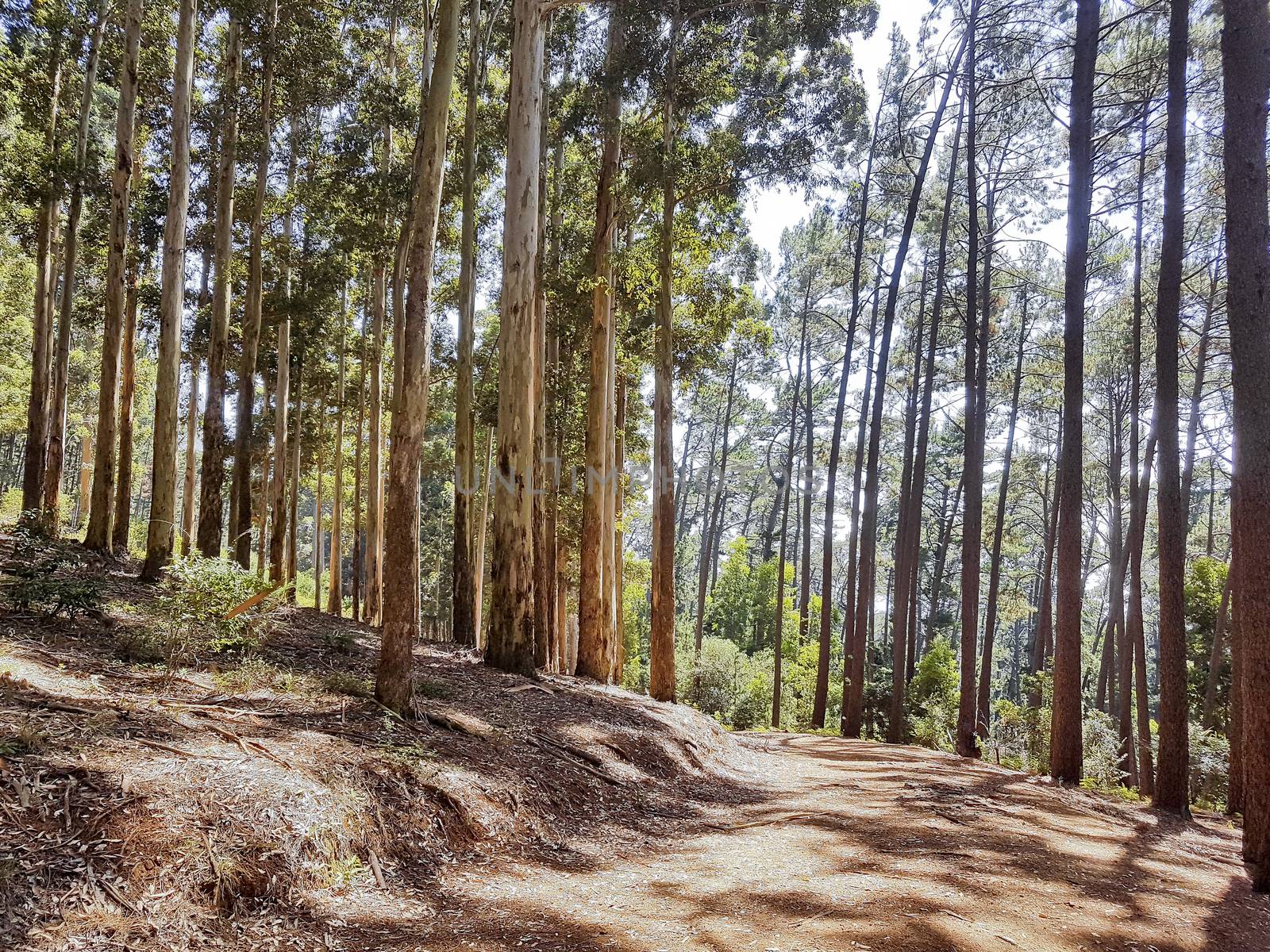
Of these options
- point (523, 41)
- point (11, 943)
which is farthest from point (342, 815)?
point (523, 41)

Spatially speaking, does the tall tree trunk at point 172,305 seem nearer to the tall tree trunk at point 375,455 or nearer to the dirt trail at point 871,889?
the tall tree trunk at point 375,455

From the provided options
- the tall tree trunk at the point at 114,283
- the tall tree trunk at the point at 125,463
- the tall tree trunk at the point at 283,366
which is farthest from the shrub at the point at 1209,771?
the tall tree trunk at the point at 125,463

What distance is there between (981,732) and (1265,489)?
18.2m

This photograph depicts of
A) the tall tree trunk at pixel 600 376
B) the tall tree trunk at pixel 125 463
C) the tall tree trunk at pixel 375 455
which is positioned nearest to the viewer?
the tall tree trunk at pixel 600 376

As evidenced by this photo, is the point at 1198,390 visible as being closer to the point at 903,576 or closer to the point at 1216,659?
the point at 903,576

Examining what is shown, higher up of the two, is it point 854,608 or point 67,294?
point 67,294

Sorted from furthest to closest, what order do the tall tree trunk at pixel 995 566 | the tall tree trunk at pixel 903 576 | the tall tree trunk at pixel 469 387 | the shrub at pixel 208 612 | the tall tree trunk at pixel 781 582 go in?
1. the tall tree trunk at pixel 781 582
2. the tall tree trunk at pixel 995 566
3. the tall tree trunk at pixel 903 576
4. the tall tree trunk at pixel 469 387
5. the shrub at pixel 208 612

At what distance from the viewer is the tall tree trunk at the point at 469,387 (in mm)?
12680

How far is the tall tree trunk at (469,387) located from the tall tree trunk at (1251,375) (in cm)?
1042

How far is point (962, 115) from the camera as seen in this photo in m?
14.5

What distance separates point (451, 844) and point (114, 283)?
36.6 ft

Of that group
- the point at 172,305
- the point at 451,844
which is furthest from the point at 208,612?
the point at 172,305

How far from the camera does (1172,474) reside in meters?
8.59

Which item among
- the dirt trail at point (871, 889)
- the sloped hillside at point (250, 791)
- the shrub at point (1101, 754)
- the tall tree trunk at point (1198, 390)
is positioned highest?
the tall tree trunk at point (1198, 390)
